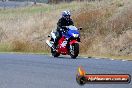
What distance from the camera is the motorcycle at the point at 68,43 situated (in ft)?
72.9

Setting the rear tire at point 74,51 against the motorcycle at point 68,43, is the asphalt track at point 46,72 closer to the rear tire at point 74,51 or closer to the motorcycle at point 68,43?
the rear tire at point 74,51

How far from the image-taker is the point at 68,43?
904 inches

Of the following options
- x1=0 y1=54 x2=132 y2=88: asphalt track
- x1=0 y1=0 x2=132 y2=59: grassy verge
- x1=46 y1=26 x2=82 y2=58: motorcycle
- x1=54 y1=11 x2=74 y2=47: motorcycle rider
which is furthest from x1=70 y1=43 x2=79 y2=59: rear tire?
x1=0 y1=0 x2=132 y2=59: grassy verge

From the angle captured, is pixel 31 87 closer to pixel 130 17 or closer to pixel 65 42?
pixel 65 42

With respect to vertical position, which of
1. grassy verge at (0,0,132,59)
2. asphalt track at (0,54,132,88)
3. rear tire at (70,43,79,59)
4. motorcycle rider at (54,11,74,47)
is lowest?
grassy verge at (0,0,132,59)

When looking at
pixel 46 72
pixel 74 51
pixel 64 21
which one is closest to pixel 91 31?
pixel 64 21

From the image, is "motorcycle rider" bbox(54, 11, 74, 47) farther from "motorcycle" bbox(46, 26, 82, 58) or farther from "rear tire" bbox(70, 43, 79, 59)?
"rear tire" bbox(70, 43, 79, 59)

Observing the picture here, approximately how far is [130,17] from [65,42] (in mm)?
9579

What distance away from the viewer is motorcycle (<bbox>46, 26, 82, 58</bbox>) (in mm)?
22219

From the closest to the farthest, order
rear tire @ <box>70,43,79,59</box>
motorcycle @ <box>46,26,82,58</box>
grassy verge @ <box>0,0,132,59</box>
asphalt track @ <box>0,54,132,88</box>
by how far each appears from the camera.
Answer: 1. asphalt track @ <box>0,54,132,88</box>
2. rear tire @ <box>70,43,79,59</box>
3. motorcycle @ <box>46,26,82,58</box>
4. grassy verge @ <box>0,0,132,59</box>

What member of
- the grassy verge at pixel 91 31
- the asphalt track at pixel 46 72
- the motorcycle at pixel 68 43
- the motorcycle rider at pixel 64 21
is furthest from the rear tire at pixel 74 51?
the grassy verge at pixel 91 31

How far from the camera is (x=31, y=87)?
508 inches

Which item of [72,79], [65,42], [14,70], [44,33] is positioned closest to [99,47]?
[65,42]

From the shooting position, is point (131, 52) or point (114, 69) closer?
point (114, 69)
